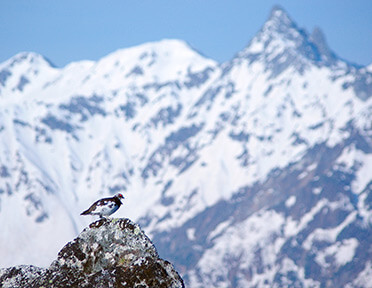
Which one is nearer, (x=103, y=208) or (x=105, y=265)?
(x=105, y=265)

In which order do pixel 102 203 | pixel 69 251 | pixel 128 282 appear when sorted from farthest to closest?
pixel 102 203 < pixel 69 251 < pixel 128 282

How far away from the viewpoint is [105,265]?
30.8 metres

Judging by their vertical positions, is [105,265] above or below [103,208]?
below

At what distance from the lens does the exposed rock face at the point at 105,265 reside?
97.5ft

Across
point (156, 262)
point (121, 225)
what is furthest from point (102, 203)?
point (156, 262)

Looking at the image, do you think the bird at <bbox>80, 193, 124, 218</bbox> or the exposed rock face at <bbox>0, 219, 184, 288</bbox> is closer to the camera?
the exposed rock face at <bbox>0, 219, 184, 288</bbox>

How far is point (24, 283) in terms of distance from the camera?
31906mm

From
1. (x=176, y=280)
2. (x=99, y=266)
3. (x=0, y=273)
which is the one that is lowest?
(x=176, y=280)

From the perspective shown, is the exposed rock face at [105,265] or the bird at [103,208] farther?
the bird at [103,208]

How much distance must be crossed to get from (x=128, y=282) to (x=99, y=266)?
2.08m

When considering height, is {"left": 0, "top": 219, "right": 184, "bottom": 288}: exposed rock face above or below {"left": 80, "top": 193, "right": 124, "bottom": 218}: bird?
below

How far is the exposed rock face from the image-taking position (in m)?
29.7

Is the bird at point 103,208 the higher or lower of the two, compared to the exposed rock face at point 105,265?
higher

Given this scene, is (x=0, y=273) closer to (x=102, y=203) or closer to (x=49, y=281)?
(x=49, y=281)
